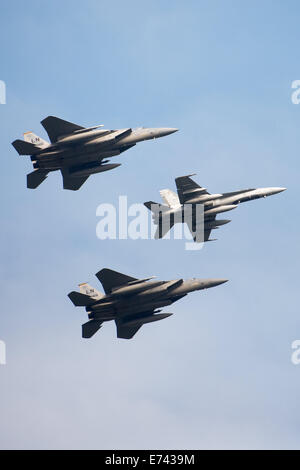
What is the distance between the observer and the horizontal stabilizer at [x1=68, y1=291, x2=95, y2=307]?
91188mm

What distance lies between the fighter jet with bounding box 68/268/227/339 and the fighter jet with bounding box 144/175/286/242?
27.0 feet

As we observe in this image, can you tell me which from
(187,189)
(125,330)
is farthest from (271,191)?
(125,330)

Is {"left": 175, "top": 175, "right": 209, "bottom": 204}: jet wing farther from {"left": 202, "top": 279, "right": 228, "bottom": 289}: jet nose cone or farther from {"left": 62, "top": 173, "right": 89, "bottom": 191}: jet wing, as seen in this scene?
{"left": 202, "top": 279, "right": 228, "bottom": 289}: jet nose cone

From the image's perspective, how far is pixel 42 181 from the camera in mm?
94688

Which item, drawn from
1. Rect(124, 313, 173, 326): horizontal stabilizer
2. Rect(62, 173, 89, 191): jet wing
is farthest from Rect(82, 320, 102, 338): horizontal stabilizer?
Rect(62, 173, 89, 191): jet wing

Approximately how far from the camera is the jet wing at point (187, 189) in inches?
3846

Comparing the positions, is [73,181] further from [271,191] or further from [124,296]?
[271,191]

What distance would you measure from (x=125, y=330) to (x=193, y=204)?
14.2 m

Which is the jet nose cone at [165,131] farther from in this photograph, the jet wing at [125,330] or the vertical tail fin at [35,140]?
the jet wing at [125,330]

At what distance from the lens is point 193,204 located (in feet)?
322

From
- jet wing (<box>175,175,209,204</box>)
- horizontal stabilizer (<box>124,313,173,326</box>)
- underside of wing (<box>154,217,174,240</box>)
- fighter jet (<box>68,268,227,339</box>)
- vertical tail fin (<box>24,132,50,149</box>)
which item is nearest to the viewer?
fighter jet (<box>68,268,227,339</box>)

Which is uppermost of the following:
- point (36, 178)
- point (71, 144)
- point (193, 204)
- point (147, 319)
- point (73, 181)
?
point (71, 144)
